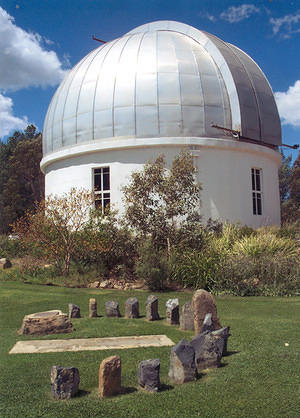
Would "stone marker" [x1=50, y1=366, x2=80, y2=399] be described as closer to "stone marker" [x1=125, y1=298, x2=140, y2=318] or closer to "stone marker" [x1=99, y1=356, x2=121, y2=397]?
"stone marker" [x1=99, y1=356, x2=121, y2=397]

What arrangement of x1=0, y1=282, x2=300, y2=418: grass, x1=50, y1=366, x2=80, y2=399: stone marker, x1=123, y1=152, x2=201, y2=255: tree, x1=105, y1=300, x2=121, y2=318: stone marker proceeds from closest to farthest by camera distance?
x1=0, y1=282, x2=300, y2=418: grass
x1=50, y1=366, x2=80, y2=399: stone marker
x1=105, y1=300, x2=121, y2=318: stone marker
x1=123, y1=152, x2=201, y2=255: tree

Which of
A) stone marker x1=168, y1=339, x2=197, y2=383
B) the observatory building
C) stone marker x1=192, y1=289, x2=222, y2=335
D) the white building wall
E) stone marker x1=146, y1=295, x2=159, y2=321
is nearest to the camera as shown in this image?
stone marker x1=168, y1=339, x2=197, y2=383

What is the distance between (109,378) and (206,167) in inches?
519

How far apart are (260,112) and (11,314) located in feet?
45.6

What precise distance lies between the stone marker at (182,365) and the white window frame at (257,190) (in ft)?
45.6

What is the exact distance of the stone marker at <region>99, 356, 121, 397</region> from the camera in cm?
380

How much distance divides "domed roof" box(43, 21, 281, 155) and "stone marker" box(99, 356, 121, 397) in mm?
13055

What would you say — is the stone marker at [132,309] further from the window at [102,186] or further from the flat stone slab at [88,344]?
the window at [102,186]

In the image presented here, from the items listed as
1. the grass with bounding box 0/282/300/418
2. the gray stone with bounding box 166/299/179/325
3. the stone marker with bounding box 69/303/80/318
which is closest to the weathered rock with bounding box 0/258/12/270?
the grass with bounding box 0/282/300/418

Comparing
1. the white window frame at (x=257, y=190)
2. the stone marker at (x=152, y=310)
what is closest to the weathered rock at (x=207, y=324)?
the stone marker at (x=152, y=310)

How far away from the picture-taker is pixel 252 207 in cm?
1736

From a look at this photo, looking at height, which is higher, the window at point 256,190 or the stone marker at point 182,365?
the window at point 256,190

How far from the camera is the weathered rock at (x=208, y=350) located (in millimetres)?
4559

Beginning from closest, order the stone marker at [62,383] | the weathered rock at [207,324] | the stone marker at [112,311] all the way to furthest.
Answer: the stone marker at [62,383]
the weathered rock at [207,324]
the stone marker at [112,311]
